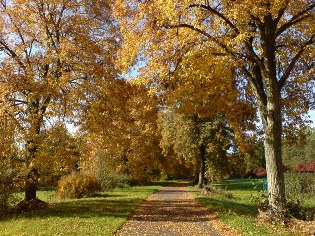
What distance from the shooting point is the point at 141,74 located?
39.5 ft

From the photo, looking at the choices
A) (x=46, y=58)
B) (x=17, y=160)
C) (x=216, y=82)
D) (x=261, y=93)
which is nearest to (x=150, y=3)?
(x=216, y=82)

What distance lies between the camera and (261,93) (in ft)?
40.2

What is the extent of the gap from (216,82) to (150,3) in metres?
4.22

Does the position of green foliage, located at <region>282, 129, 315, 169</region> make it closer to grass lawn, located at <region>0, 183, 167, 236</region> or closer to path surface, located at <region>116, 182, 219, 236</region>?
path surface, located at <region>116, 182, 219, 236</region>

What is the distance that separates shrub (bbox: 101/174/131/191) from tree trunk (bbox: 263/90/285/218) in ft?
58.3

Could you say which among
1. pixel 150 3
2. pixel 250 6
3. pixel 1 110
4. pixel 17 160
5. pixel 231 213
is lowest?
pixel 231 213

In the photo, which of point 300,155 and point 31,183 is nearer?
point 31,183

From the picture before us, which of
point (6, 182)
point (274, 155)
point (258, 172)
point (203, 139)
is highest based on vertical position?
point (203, 139)

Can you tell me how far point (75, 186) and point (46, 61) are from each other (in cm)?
946

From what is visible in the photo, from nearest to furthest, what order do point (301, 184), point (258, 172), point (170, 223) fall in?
point (170, 223) → point (301, 184) → point (258, 172)

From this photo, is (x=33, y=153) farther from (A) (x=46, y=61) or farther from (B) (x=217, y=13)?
(B) (x=217, y=13)

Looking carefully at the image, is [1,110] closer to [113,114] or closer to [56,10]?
[113,114]

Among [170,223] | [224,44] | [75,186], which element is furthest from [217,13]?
[75,186]

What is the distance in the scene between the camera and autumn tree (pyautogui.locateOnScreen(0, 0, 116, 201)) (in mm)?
13492
